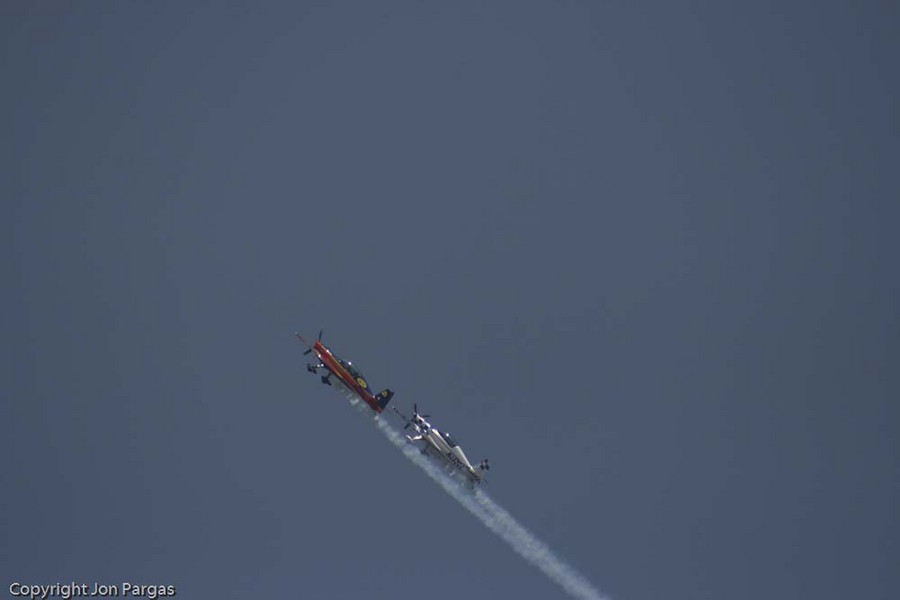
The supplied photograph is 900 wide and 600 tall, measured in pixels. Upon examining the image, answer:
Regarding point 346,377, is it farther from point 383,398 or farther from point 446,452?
point 446,452

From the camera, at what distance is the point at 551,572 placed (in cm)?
10350

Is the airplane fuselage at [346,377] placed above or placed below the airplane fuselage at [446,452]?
above

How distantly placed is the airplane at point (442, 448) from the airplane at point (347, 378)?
1.47 m

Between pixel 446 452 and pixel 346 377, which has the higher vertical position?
pixel 346 377

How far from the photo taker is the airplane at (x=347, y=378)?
91.4 metres

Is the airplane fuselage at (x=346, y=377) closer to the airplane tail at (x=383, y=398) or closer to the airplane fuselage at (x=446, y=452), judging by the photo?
the airplane tail at (x=383, y=398)

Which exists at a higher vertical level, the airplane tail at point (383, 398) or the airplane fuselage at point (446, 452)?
the airplane tail at point (383, 398)

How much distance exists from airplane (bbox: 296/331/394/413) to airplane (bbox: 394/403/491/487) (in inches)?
58.0

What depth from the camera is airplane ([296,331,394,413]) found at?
91.4 m

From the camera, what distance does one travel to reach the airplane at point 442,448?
92812 millimetres

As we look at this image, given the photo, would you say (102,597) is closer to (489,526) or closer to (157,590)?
(157,590)

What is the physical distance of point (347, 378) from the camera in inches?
3634

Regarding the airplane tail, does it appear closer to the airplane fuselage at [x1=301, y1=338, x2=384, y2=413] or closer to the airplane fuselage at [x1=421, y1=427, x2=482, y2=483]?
the airplane fuselage at [x1=301, y1=338, x2=384, y2=413]

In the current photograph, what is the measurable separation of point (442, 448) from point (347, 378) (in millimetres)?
8435
